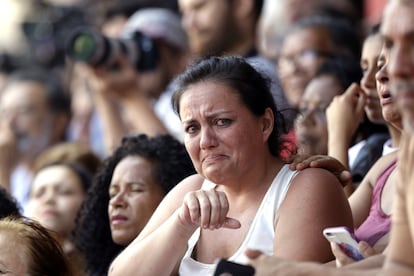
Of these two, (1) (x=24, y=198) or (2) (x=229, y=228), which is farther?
(1) (x=24, y=198)

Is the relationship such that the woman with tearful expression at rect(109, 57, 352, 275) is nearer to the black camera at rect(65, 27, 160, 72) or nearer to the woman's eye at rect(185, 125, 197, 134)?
the woman's eye at rect(185, 125, 197, 134)

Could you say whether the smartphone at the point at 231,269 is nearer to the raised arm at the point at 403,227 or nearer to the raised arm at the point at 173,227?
the raised arm at the point at 173,227

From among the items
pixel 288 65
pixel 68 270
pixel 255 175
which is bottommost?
pixel 68 270

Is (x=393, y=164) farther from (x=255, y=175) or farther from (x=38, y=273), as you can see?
(x=38, y=273)

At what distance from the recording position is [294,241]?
10.9 ft

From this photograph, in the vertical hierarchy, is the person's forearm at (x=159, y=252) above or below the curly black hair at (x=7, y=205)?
below

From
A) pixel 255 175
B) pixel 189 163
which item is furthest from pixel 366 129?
pixel 255 175

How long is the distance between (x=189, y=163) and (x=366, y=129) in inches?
32.0

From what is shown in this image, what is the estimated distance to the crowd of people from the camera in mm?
3322

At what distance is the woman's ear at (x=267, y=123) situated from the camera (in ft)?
12.0

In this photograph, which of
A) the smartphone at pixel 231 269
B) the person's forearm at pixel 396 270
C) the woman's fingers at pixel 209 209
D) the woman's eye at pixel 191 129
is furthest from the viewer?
the woman's eye at pixel 191 129

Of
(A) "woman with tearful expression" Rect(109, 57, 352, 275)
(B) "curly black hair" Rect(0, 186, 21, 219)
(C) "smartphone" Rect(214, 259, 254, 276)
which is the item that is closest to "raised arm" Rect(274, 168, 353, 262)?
(A) "woman with tearful expression" Rect(109, 57, 352, 275)

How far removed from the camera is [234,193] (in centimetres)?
365

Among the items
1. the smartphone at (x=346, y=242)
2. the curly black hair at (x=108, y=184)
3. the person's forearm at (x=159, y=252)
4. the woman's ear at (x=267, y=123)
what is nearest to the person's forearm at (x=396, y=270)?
the smartphone at (x=346, y=242)
